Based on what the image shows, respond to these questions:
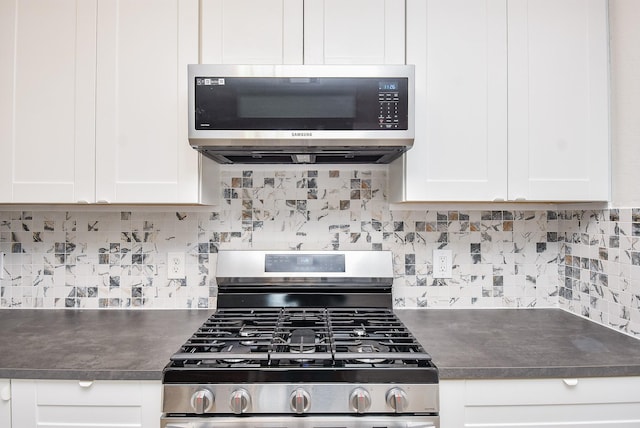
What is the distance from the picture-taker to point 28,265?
6.05ft

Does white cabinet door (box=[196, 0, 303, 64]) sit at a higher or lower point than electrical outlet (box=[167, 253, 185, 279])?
higher

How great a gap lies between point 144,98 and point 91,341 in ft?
2.91

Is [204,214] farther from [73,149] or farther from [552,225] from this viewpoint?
[552,225]

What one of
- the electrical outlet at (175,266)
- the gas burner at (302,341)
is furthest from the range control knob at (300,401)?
the electrical outlet at (175,266)

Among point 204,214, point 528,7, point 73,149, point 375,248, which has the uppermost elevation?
point 528,7

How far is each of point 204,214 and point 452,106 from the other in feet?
3.76

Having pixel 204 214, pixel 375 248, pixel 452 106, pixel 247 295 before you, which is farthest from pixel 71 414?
pixel 452 106

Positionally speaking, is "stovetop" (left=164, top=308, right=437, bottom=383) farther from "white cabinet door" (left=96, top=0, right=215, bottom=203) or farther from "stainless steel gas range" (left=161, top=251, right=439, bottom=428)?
"white cabinet door" (left=96, top=0, right=215, bottom=203)

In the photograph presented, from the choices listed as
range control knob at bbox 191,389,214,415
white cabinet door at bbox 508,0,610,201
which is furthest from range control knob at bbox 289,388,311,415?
white cabinet door at bbox 508,0,610,201

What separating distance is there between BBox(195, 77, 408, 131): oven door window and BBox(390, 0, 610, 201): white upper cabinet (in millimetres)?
212

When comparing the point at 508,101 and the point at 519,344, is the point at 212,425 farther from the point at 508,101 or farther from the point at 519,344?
the point at 508,101

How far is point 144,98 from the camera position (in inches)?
60.2

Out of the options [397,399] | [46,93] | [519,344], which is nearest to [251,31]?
[46,93]

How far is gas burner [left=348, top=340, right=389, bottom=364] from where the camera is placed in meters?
1.19
